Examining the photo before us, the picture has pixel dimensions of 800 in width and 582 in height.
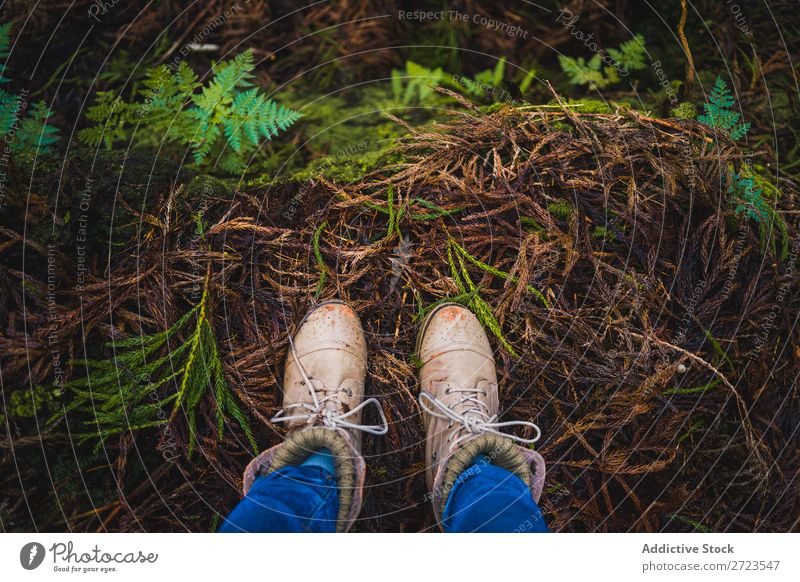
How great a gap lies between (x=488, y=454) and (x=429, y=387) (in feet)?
1.43

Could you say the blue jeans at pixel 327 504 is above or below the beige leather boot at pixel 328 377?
below

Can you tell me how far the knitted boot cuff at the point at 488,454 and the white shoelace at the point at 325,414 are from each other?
341mm

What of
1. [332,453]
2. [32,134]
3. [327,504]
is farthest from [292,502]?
[32,134]

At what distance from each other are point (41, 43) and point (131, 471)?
2.48 m

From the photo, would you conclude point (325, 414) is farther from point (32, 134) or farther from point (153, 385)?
point (32, 134)

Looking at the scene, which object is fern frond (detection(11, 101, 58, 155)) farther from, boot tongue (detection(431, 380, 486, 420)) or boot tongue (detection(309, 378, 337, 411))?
boot tongue (detection(431, 380, 486, 420))

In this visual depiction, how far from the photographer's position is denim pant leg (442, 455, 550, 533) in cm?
201

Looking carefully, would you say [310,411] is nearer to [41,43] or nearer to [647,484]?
[647,484]

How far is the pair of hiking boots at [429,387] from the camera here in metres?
2.25

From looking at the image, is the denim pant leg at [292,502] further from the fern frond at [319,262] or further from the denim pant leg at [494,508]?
the fern frond at [319,262]

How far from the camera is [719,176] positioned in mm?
2422

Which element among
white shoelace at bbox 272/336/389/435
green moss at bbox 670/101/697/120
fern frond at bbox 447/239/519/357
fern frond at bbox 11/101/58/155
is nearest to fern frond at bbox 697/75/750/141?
green moss at bbox 670/101/697/120

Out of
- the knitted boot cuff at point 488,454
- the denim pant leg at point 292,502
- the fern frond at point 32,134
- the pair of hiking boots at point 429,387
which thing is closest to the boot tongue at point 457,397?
the pair of hiking boots at point 429,387
